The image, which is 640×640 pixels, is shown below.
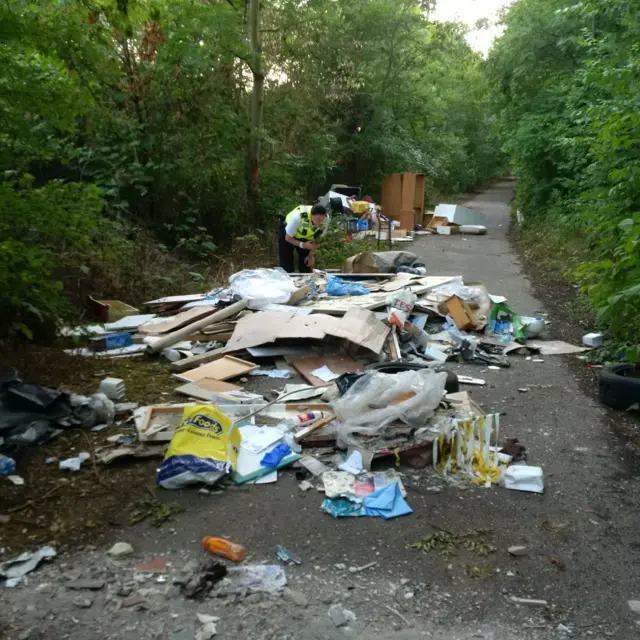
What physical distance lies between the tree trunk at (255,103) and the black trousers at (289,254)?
4.16 meters

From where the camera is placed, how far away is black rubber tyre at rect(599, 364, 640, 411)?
5.06m

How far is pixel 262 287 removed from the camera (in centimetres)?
742

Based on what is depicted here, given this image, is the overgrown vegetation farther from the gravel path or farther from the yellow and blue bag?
the gravel path

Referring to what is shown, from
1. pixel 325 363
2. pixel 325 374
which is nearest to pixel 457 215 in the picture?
pixel 325 363

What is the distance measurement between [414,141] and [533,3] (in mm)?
7841

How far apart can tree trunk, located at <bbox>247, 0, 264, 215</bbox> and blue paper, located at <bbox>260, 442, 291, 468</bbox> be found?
9.75 meters

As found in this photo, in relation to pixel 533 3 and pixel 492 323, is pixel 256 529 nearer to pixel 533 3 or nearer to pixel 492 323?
pixel 492 323

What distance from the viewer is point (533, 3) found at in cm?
1642

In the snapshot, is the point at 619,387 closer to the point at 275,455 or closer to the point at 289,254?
the point at 275,455

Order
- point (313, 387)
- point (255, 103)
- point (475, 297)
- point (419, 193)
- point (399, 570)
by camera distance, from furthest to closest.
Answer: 1. point (419, 193)
2. point (255, 103)
3. point (475, 297)
4. point (313, 387)
5. point (399, 570)

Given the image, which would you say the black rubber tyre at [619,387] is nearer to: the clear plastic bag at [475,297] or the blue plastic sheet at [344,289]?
the clear plastic bag at [475,297]

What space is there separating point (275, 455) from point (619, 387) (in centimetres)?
310

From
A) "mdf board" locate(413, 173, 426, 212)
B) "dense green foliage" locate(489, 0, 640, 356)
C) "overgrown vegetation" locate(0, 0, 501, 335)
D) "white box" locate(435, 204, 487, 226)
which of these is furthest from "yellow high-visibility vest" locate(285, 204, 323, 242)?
"mdf board" locate(413, 173, 426, 212)

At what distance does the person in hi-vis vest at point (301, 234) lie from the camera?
8.73 metres
